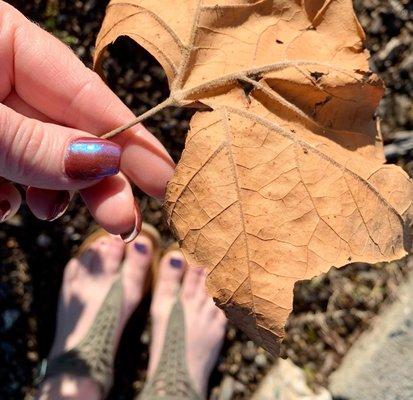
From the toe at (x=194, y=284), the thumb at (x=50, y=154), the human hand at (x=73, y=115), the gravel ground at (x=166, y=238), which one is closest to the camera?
the thumb at (x=50, y=154)

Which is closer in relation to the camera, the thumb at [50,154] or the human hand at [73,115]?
the thumb at [50,154]

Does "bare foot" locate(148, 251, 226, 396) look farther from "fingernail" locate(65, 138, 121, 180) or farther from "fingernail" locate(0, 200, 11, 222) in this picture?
"fingernail" locate(65, 138, 121, 180)

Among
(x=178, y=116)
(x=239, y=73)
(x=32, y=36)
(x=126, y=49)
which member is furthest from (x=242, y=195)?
(x=126, y=49)

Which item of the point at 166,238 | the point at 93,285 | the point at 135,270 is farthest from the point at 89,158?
the point at 93,285

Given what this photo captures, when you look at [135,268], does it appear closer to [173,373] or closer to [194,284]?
[194,284]

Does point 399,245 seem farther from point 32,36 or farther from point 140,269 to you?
point 140,269

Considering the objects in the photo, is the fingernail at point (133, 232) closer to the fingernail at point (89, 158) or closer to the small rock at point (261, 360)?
the fingernail at point (89, 158)

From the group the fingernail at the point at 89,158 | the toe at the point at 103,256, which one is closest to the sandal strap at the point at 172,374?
the toe at the point at 103,256

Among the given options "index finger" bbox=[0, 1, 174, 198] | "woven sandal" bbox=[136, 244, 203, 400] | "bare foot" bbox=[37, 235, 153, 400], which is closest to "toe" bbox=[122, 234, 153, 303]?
"bare foot" bbox=[37, 235, 153, 400]
